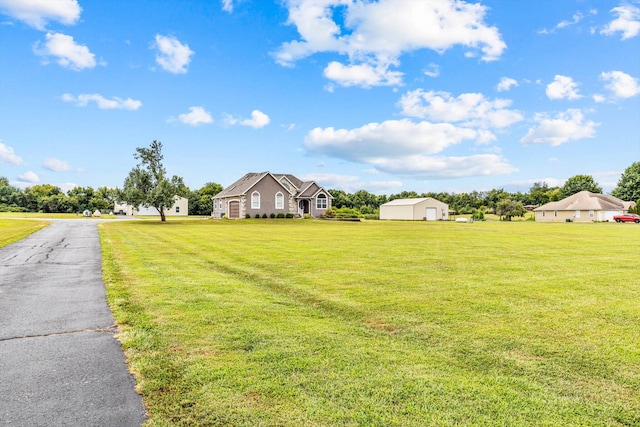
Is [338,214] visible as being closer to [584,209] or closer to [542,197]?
[584,209]

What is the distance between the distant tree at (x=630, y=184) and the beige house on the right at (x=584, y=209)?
207 inches

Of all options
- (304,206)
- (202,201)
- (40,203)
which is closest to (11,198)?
(40,203)

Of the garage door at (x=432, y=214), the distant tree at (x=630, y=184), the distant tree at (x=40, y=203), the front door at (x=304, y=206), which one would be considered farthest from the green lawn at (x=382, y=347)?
the distant tree at (x=630, y=184)

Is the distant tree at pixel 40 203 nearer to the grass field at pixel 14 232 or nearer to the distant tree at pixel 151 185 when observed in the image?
the distant tree at pixel 151 185

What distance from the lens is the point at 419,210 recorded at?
66.6m

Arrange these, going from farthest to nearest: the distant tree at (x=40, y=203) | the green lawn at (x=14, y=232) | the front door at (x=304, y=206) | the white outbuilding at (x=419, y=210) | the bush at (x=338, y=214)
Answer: the distant tree at (x=40, y=203) → the white outbuilding at (x=419, y=210) → the front door at (x=304, y=206) → the bush at (x=338, y=214) → the green lawn at (x=14, y=232)

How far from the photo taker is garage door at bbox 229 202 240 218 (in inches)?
1825

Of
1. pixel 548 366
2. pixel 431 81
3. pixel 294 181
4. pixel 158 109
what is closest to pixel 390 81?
pixel 431 81

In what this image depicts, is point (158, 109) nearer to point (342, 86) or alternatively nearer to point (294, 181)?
point (342, 86)

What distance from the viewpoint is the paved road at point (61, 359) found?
2.94 metres

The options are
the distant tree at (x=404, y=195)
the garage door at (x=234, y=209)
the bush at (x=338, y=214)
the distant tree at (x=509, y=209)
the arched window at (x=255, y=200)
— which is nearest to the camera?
the arched window at (x=255, y=200)

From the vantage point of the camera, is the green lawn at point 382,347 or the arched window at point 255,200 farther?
the arched window at point 255,200

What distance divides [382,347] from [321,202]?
161 feet

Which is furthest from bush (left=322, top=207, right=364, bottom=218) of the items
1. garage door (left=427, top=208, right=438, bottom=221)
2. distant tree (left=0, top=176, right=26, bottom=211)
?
distant tree (left=0, top=176, right=26, bottom=211)
